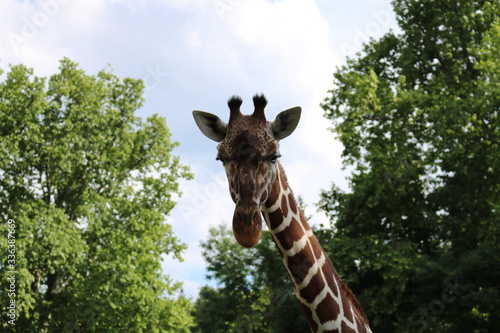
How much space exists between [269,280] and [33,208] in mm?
17964

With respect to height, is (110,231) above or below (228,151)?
above

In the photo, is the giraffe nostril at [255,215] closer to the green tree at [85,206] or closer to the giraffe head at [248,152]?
the giraffe head at [248,152]

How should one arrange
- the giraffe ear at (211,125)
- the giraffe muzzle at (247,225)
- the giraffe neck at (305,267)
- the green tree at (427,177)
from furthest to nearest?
the green tree at (427,177), the giraffe ear at (211,125), the giraffe neck at (305,267), the giraffe muzzle at (247,225)

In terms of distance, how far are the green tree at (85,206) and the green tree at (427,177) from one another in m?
8.08

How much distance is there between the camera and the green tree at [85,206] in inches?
810

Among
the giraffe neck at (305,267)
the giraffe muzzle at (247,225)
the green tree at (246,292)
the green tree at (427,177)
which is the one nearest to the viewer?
the giraffe muzzle at (247,225)

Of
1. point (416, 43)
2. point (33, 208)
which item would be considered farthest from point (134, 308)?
point (416, 43)

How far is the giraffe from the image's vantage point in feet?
13.1

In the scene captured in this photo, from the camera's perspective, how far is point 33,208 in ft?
69.4

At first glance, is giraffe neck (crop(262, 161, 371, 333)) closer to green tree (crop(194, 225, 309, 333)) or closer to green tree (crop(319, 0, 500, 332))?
green tree (crop(319, 0, 500, 332))

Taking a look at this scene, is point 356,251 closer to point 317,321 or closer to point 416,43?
point 416,43

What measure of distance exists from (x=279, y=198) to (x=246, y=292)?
35089mm

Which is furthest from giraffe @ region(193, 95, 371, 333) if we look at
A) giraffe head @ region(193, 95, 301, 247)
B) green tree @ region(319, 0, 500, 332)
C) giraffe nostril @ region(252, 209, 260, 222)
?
green tree @ region(319, 0, 500, 332)

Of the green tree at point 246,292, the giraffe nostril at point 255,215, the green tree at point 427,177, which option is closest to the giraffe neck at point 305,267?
the giraffe nostril at point 255,215
